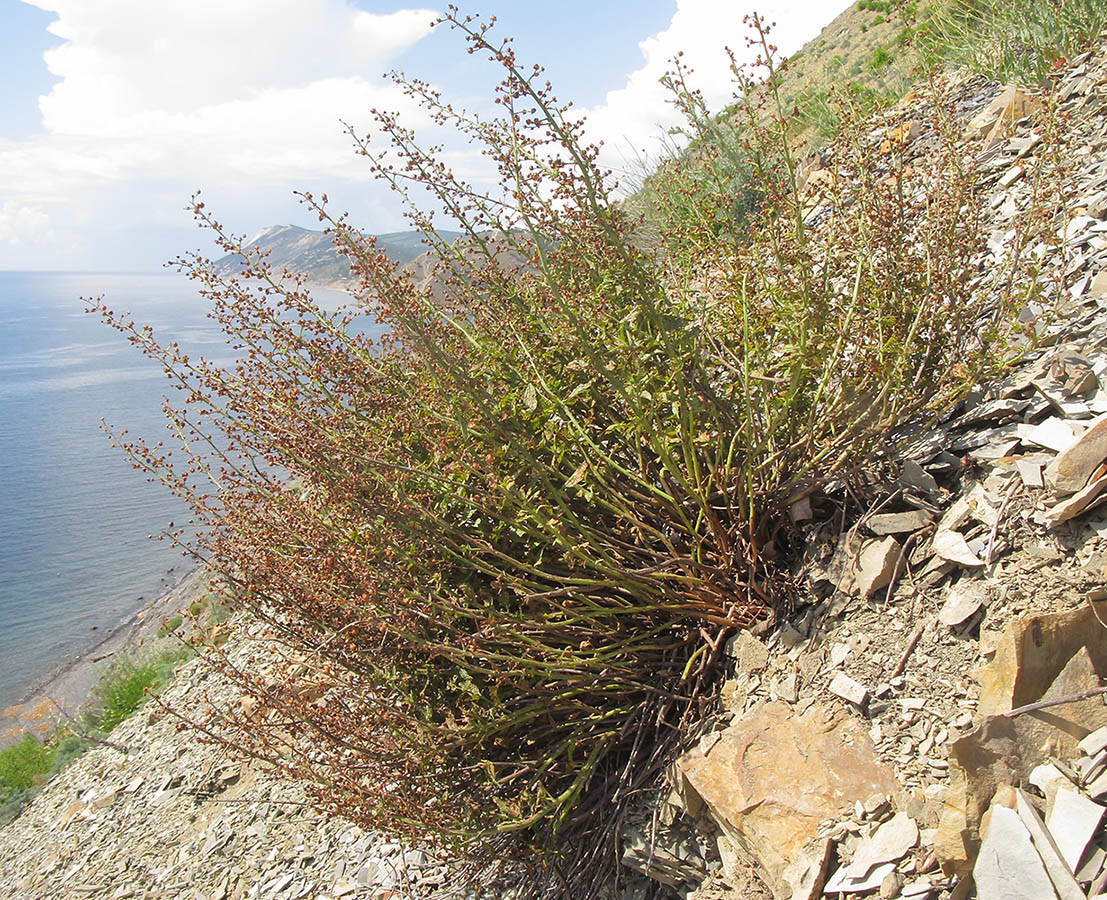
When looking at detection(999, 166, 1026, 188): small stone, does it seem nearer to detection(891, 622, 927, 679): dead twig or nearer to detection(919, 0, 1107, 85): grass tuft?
detection(919, 0, 1107, 85): grass tuft

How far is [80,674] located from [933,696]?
13.4m

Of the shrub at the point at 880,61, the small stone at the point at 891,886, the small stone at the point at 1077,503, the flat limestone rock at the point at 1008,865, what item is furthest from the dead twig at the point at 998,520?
the shrub at the point at 880,61

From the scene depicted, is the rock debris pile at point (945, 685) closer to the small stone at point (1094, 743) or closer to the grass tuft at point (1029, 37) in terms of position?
the small stone at point (1094, 743)

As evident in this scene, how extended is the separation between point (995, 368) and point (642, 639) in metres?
1.48

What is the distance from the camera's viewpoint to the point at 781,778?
2.11 meters

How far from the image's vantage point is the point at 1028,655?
5.79 ft

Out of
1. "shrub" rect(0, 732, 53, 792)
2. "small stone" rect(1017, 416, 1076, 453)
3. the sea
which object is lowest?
"small stone" rect(1017, 416, 1076, 453)

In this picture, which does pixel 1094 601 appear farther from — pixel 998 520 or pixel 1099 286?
pixel 1099 286

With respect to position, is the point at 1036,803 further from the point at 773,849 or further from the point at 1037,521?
the point at 1037,521

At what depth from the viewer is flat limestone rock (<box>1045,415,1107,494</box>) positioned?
1987 millimetres

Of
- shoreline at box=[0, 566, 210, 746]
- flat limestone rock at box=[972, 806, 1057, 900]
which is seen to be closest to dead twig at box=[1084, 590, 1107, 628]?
flat limestone rock at box=[972, 806, 1057, 900]

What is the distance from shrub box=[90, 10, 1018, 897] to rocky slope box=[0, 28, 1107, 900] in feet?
0.63

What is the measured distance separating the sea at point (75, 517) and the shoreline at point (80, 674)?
20 cm

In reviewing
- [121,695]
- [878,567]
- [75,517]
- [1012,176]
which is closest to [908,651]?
[878,567]
